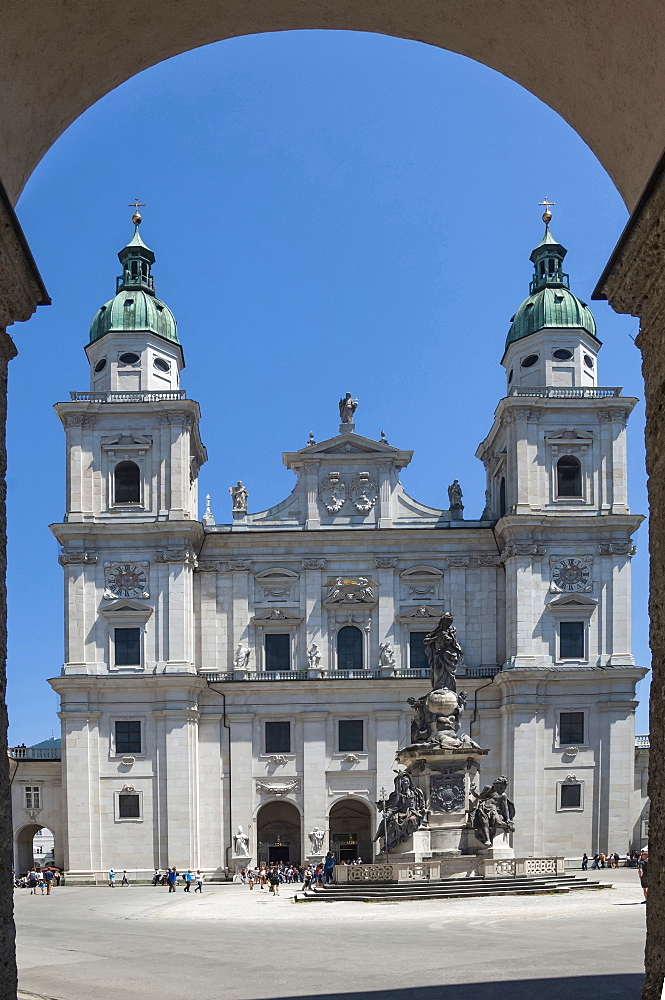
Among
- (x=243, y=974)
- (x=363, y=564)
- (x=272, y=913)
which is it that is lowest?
(x=272, y=913)

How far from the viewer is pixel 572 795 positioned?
181 feet

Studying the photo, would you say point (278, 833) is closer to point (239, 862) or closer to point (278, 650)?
A: point (239, 862)

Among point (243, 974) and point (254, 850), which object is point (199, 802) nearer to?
point (254, 850)

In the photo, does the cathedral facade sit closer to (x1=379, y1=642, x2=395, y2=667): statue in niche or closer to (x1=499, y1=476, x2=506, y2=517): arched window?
(x1=379, y1=642, x2=395, y2=667): statue in niche

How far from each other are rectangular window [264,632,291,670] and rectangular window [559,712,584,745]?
12160 mm

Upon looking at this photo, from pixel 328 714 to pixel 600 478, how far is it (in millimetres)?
15931

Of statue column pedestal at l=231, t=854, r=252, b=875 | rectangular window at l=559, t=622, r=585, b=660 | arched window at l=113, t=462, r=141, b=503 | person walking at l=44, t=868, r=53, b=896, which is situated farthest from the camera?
arched window at l=113, t=462, r=141, b=503

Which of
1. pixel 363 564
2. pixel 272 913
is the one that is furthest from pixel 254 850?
pixel 272 913

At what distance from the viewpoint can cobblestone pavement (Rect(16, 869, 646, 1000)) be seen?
15484mm

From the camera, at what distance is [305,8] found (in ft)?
36.1

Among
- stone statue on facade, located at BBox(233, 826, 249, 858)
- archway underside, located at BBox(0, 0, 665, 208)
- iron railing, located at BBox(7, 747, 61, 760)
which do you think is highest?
archway underside, located at BBox(0, 0, 665, 208)

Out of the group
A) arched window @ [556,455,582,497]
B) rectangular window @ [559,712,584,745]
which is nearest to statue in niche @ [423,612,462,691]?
rectangular window @ [559,712,584,745]

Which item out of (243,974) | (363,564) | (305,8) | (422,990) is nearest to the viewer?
(305,8)

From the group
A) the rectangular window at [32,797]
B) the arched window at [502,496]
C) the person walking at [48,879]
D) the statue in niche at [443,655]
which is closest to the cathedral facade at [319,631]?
the arched window at [502,496]
